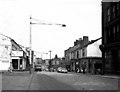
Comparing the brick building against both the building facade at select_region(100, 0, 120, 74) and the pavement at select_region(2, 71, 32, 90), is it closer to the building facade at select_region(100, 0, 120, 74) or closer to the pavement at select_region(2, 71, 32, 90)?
the building facade at select_region(100, 0, 120, 74)

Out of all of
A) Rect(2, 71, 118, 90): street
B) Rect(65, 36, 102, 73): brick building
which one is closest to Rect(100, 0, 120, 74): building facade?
Rect(2, 71, 118, 90): street

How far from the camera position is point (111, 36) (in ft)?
151

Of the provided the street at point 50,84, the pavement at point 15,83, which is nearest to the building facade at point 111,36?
the street at point 50,84

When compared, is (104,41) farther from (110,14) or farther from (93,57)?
(93,57)

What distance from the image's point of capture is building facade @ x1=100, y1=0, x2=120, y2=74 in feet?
141

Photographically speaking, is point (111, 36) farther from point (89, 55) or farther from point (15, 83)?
point (89, 55)

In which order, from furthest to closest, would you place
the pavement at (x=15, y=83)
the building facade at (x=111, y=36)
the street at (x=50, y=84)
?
the building facade at (x=111, y=36) < the street at (x=50, y=84) < the pavement at (x=15, y=83)

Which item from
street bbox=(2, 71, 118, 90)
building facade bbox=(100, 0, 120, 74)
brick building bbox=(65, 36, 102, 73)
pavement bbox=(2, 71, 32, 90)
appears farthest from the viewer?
brick building bbox=(65, 36, 102, 73)

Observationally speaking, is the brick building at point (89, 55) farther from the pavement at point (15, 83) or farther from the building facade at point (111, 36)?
the pavement at point (15, 83)

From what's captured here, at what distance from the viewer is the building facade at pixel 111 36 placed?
43031 millimetres

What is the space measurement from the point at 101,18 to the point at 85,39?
105ft

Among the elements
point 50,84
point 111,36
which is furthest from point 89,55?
point 50,84

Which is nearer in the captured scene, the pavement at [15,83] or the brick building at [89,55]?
the pavement at [15,83]

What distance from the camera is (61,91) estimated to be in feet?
57.6
